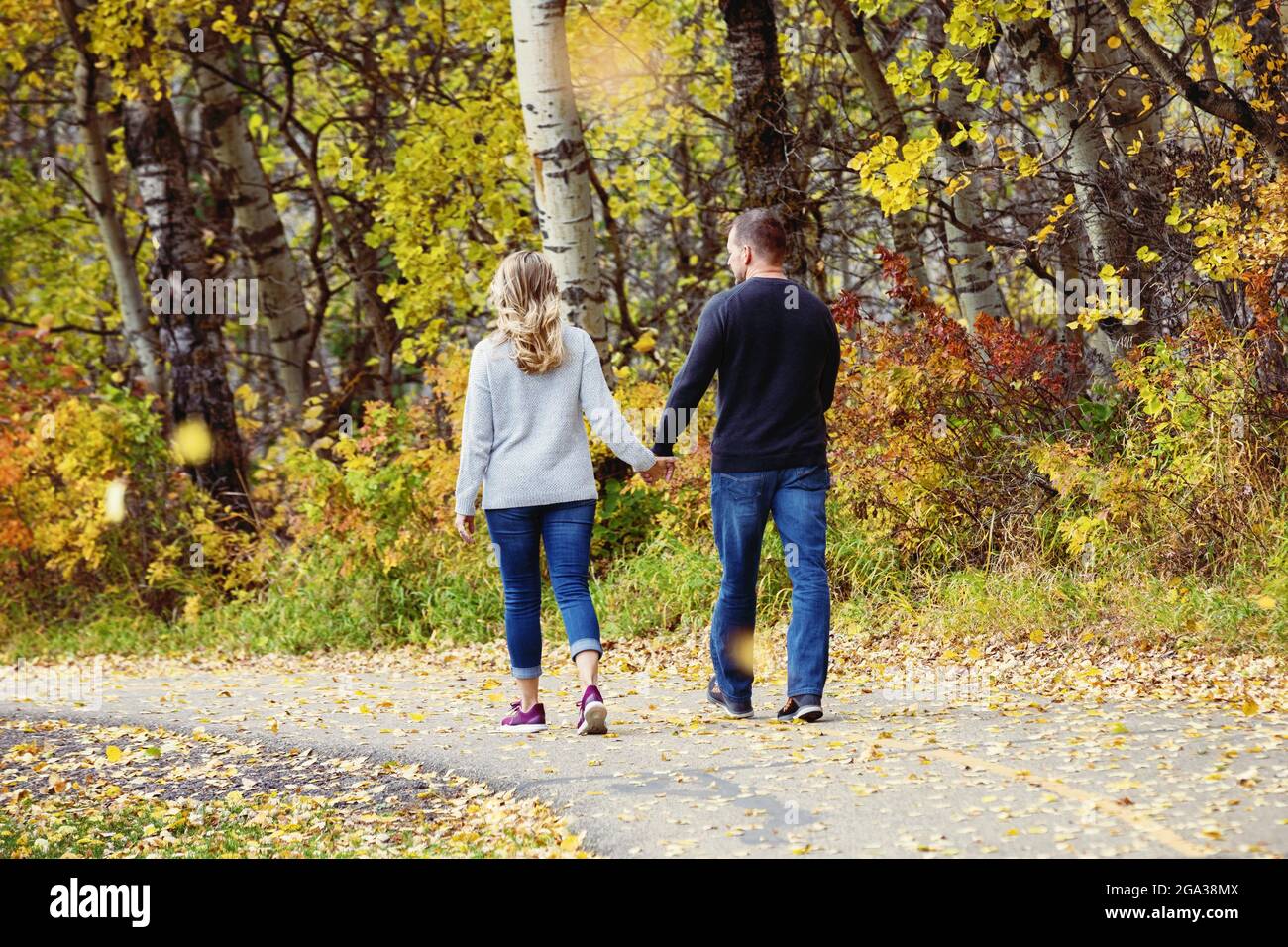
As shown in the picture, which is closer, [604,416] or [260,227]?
[604,416]

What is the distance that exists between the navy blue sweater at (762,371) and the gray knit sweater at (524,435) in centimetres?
30

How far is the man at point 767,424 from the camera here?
5.97 metres

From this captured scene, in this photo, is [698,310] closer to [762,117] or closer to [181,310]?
[762,117]

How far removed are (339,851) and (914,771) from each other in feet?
6.88

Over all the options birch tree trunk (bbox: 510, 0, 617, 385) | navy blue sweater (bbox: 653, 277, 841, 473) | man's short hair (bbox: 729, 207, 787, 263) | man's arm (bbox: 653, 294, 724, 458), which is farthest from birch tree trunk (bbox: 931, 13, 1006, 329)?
man's arm (bbox: 653, 294, 724, 458)

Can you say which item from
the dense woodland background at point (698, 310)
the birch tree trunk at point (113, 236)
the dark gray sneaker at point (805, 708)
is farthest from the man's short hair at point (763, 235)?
the birch tree trunk at point (113, 236)

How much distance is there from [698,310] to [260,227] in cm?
497

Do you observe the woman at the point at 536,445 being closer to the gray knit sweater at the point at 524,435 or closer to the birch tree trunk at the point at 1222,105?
the gray knit sweater at the point at 524,435

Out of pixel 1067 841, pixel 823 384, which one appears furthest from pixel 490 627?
pixel 1067 841

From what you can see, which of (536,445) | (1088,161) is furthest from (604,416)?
(1088,161)

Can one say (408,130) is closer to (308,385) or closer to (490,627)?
(308,385)

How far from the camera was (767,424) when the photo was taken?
5992mm

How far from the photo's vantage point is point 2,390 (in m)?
13.0

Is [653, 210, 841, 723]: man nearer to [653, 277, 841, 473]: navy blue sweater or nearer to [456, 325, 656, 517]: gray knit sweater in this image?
[653, 277, 841, 473]: navy blue sweater
